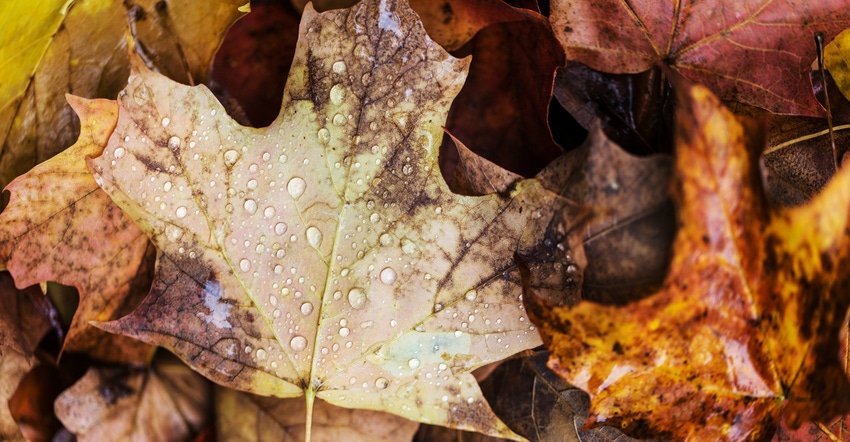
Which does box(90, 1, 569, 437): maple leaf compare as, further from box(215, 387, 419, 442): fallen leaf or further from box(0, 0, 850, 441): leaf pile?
box(215, 387, 419, 442): fallen leaf

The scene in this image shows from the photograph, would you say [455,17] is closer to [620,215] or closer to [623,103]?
[623,103]

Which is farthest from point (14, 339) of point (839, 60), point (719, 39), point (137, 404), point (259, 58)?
point (839, 60)

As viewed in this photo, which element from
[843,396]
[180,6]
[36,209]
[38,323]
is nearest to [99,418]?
[38,323]

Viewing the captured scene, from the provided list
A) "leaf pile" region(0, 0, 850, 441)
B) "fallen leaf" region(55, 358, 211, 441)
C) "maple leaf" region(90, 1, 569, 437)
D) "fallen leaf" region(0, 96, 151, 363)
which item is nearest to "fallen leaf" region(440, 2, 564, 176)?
"leaf pile" region(0, 0, 850, 441)

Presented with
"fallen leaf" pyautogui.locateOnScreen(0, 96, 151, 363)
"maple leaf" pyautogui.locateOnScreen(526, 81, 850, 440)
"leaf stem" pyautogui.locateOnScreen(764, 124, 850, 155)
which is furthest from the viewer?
"leaf stem" pyautogui.locateOnScreen(764, 124, 850, 155)

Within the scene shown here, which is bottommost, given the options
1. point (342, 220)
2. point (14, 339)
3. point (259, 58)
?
point (14, 339)

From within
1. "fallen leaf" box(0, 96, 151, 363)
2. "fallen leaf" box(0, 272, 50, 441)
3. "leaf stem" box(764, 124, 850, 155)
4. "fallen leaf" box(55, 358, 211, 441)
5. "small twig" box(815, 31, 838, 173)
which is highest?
"small twig" box(815, 31, 838, 173)

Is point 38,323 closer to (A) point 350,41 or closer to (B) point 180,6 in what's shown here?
(B) point 180,6
